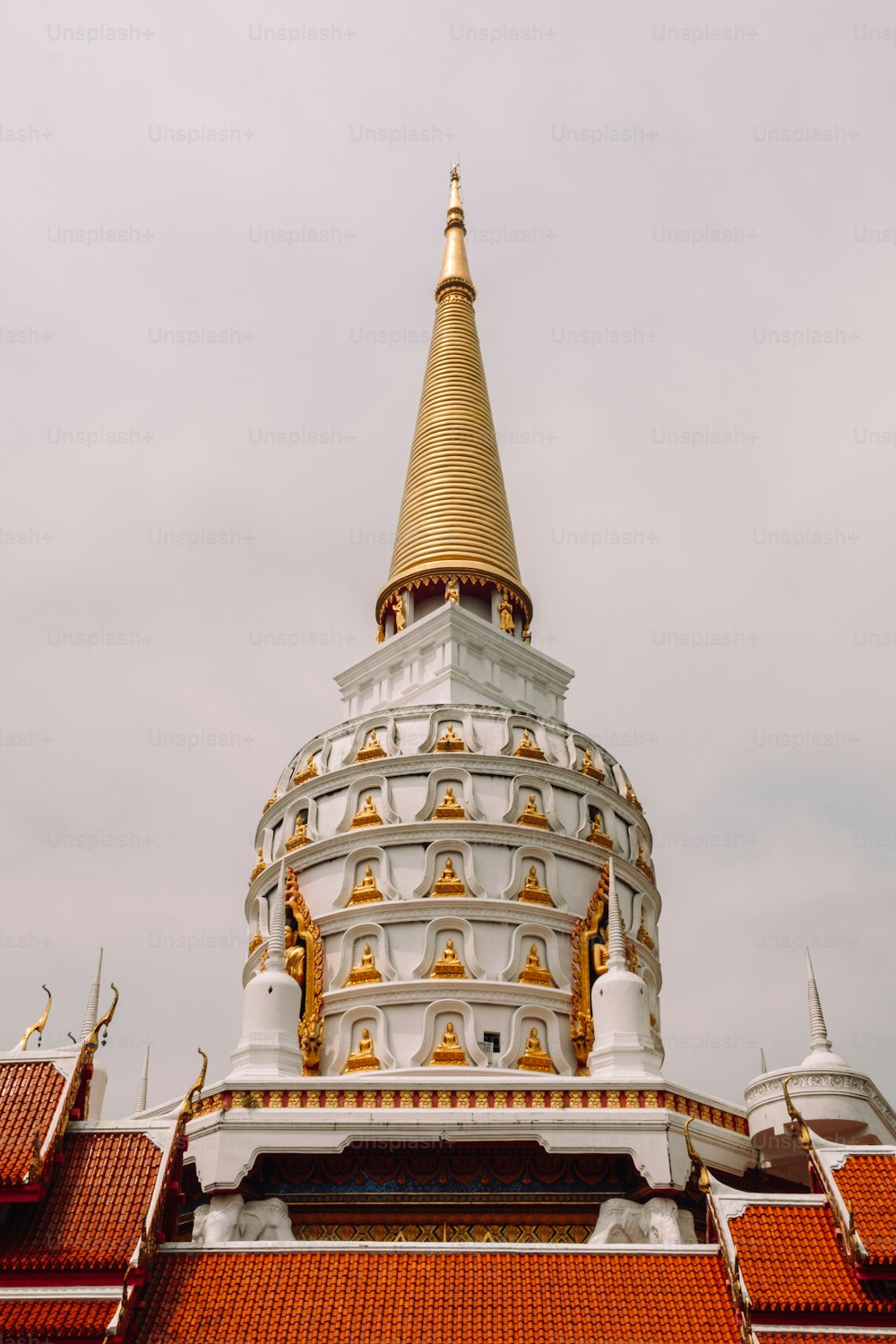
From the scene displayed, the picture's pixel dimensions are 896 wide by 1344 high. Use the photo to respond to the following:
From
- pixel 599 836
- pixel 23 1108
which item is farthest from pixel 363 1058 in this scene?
pixel 23 1108

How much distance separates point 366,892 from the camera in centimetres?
2966

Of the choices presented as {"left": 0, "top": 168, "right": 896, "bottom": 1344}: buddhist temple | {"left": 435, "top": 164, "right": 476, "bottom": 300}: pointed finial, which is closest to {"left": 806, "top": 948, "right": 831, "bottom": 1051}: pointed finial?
{"left": 0, "top": 168, "right": 896, "bottom": 1344}: buddhist temple

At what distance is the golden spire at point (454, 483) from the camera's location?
1500 inches

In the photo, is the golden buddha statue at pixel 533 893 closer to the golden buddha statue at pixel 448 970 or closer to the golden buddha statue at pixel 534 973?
the golden buddha statue at pixel 534 973

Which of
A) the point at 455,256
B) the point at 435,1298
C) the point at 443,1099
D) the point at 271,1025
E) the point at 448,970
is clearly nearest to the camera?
the point at 435,1298

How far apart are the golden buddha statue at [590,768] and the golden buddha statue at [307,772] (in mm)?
6117

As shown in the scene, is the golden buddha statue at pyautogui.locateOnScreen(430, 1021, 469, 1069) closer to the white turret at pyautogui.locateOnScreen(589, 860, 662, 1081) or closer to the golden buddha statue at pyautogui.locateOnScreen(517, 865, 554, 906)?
the white turret at pyautogui.locateOnScreen(589, 860, 662, 1081)

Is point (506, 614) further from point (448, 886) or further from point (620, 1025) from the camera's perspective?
point (620, 1025)

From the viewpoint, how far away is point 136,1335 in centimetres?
1755

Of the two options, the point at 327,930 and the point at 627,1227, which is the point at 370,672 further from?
the point at 627,1227

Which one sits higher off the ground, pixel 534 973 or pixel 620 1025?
pixel 534 973

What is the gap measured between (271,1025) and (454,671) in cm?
1144

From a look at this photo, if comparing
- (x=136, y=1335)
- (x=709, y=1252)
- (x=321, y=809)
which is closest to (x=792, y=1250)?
(x=709, y=1252)

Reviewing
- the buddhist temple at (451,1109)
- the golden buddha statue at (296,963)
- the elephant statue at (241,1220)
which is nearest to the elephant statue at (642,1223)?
the buddhist temple at (451,1109)
